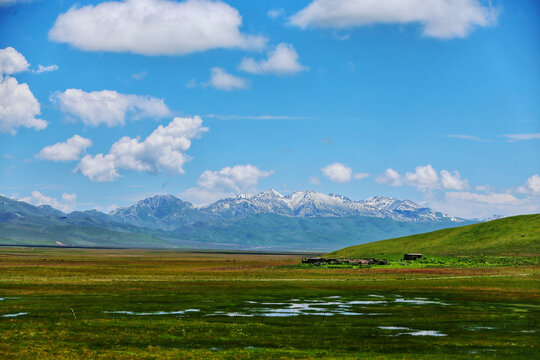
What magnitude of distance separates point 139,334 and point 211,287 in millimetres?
46910

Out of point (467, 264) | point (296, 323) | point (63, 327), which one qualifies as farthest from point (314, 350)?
point (467, 264)

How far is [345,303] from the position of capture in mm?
69500

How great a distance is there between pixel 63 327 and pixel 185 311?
580 inches

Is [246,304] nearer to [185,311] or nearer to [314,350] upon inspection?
[185,311]

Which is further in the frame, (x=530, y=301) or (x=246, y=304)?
(x=530, y=301)

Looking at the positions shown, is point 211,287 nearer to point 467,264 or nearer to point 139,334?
point 139,334

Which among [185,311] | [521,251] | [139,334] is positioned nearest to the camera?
[139,334]

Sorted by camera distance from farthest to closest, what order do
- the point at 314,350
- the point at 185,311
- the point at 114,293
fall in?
the point at 114,293, the point at 185,311, the point at 314,350

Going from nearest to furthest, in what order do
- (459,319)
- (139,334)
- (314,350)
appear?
(314,350)
(139,334)
(459,319)

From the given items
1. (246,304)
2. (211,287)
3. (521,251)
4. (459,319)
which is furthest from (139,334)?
(521,251)

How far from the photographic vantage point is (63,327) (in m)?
48.0

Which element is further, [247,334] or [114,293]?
[114,293]

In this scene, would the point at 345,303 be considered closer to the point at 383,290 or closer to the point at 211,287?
the point at 383,290

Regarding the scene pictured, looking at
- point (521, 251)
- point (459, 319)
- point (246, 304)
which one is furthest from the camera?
point (521, 251)
